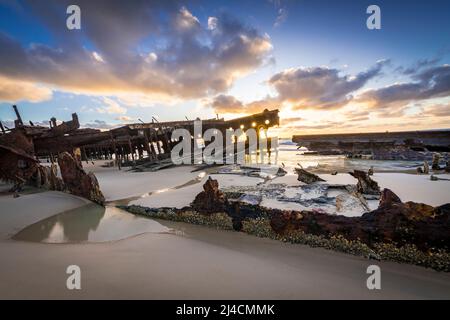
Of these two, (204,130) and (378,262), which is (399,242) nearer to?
(378,262)

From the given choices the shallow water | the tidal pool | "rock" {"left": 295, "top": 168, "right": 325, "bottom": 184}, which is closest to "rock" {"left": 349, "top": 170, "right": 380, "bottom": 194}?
"rock" {"left": 295, "top": 168, "right": 325, "bottom": 184}

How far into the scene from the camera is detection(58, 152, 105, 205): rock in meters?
7.19

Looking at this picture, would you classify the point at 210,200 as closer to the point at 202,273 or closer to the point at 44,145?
the point at 202,273

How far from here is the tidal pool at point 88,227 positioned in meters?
4.31

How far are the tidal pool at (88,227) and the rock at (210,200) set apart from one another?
91 cm

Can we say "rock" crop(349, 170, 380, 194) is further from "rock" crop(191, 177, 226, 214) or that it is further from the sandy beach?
"rock" crop(191, 177, 226, 214)

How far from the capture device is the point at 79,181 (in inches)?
297

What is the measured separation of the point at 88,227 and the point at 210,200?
298 centimetres

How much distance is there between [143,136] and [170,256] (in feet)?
54.2

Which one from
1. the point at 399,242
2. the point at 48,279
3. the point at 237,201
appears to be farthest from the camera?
the point at 237,201

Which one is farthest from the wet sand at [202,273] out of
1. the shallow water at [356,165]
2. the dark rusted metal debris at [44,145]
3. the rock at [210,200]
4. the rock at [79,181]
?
the shallow water at [356,165]

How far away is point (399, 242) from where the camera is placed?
3.02m
